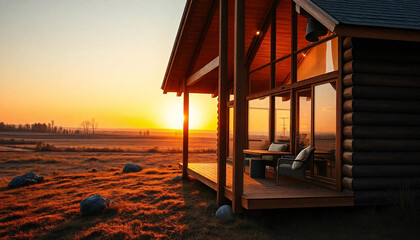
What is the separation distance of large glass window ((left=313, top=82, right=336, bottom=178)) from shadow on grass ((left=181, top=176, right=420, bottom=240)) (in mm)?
858

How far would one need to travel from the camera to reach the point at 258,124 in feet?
32.5

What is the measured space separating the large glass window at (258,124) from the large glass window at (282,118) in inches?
19.0

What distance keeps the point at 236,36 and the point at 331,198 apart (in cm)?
311

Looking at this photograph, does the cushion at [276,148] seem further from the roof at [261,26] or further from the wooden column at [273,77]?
the roof at [261,26]

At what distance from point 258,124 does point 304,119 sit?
2.58 metres

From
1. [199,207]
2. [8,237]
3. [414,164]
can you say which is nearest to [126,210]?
[199,207]

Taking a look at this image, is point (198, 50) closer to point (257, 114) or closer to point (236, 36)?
point (257, 114)

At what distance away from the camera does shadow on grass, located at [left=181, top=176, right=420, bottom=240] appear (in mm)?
5027

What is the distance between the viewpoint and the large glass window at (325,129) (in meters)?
6.20

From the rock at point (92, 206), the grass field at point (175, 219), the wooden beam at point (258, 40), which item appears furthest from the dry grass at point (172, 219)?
the wooden beam at point (258, 40)

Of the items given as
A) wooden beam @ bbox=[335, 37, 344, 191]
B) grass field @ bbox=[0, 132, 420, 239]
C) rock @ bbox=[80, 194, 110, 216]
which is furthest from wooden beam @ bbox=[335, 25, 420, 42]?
rock @ bbox=[80, 194, 110, 216]


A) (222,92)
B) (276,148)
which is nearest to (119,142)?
(276,148)

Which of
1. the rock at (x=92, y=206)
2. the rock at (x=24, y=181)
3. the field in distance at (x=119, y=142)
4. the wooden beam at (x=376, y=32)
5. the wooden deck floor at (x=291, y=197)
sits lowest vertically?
the field in distance at (x=119, y=142)

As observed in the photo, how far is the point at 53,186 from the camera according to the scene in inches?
411
